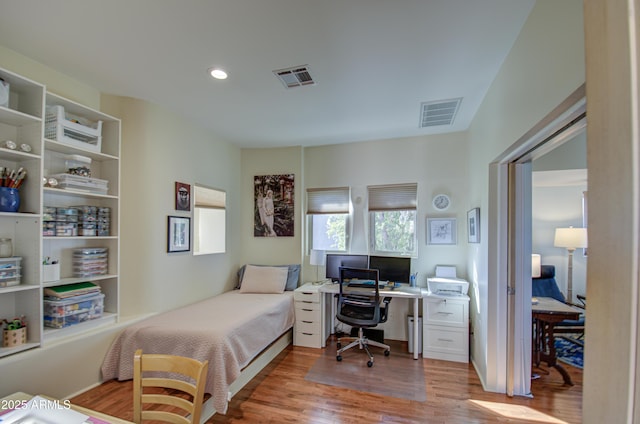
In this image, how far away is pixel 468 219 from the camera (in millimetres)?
3488

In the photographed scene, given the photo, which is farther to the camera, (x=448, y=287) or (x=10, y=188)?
(x=448, y=287)

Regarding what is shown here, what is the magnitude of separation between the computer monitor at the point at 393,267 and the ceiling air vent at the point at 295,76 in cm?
235

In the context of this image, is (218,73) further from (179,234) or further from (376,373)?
(376,373)

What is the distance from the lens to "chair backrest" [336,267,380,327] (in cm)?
315

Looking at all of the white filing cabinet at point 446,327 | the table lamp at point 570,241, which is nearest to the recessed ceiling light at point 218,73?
the white filing cabinet at point 446,327

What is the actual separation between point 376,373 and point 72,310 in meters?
2.83

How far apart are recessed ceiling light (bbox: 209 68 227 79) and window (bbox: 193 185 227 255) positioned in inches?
64.7

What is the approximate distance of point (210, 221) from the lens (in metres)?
4.07

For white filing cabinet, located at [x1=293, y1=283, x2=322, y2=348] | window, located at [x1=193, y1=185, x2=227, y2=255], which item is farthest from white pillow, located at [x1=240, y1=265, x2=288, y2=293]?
window, located at [x1=193, y1=185, x2=227, y2=255]

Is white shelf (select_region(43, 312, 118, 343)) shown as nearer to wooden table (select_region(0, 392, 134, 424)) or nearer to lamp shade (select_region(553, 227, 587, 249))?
wooden table (select_region(0, 392, 134, 424))

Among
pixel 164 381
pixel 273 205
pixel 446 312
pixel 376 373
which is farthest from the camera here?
pixel 273 205

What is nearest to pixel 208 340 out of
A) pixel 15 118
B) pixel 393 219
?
pixel 15 118

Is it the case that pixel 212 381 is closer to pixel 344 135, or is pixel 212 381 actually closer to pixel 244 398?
pixel 244 398

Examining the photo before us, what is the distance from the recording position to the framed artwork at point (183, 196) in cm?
324
